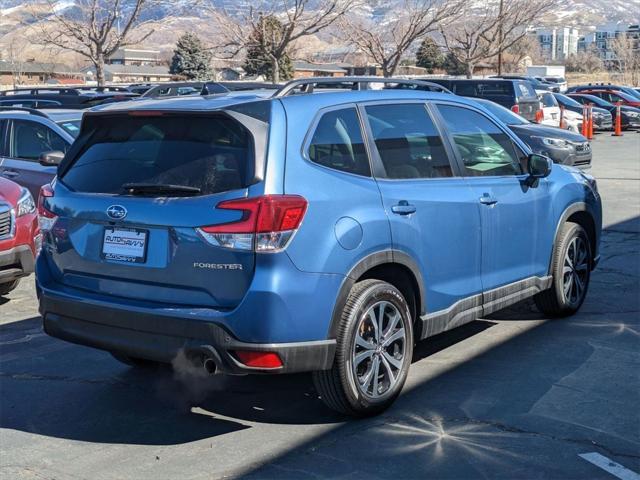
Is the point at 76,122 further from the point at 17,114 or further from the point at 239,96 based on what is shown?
the point at 239,96

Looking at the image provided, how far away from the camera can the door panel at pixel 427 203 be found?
5.23 m

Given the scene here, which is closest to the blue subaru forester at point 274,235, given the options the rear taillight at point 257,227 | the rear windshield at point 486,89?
the rear taillight at point 257,227

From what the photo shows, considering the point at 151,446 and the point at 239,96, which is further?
the point at 239,96

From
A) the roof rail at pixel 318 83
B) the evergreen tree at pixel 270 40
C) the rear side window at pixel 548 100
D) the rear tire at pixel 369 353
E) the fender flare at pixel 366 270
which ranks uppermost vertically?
the evergreen tree at pixel 270 40

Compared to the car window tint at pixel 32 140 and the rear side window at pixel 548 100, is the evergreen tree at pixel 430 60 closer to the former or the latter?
the rear side window at pixel 548 100

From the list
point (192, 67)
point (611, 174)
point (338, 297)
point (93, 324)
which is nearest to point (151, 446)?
point (93, 324)

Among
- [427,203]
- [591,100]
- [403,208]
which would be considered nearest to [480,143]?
[427,203]

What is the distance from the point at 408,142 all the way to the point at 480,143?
3.04 feet

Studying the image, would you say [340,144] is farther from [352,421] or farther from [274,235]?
[352,421]

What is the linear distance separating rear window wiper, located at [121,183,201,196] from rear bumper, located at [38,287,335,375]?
64 cm

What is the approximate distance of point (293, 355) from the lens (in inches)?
178

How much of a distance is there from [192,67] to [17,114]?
47.4 m

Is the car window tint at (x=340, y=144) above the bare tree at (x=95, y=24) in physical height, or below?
below

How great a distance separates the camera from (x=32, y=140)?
11.1 m
